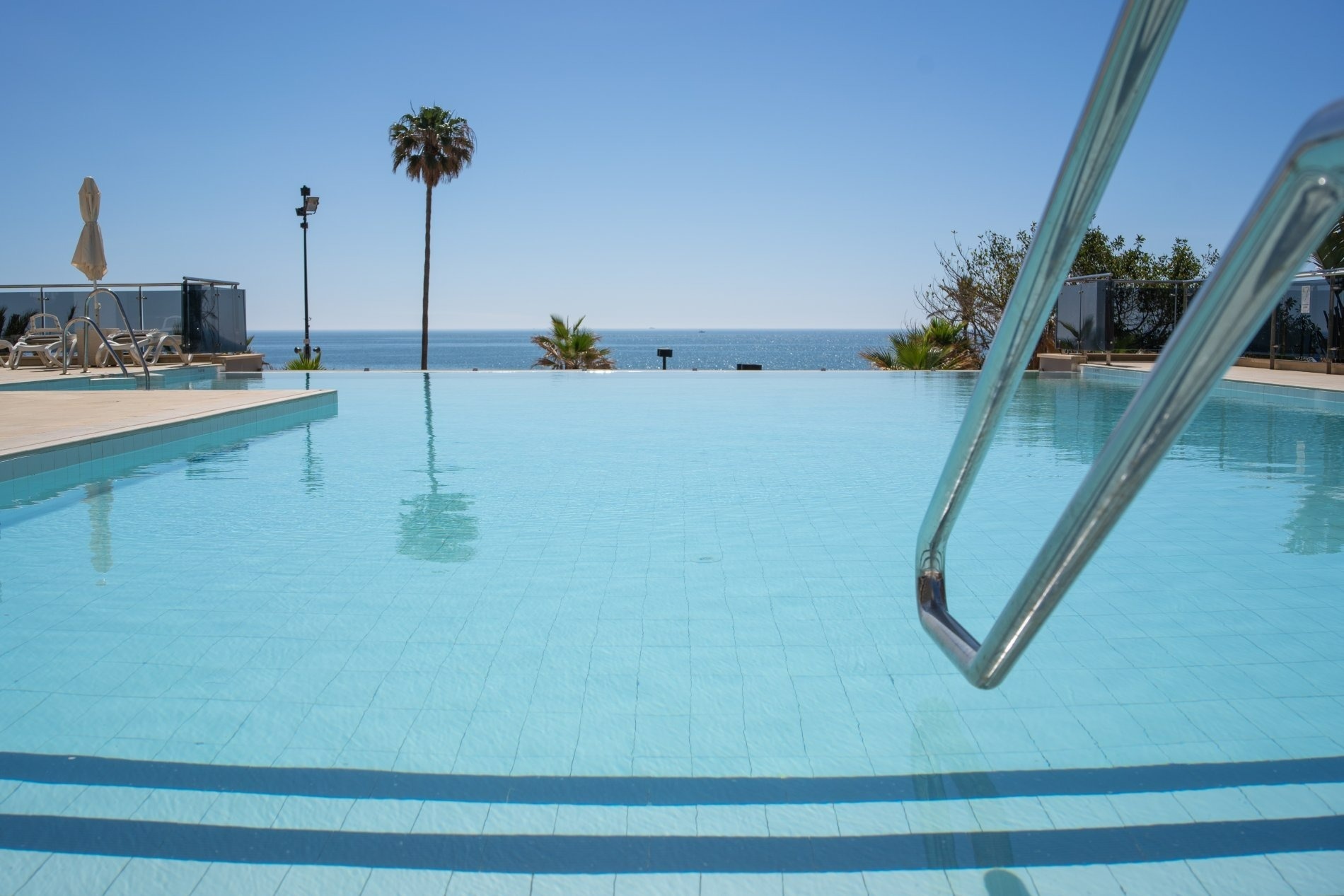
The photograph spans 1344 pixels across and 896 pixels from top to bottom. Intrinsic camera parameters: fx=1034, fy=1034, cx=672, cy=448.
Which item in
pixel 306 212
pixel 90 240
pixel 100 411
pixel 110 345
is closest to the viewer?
pixel 100 411

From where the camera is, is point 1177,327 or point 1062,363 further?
point 1062,363

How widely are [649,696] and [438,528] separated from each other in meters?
2.79

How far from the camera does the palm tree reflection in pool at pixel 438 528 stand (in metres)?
5.16

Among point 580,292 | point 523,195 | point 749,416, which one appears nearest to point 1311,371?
point 749,416

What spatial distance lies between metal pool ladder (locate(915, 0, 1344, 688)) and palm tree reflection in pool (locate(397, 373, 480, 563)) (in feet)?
12.8

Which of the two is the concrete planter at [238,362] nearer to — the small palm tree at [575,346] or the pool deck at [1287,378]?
the small palm tree at [575,346]

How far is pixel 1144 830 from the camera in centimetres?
237

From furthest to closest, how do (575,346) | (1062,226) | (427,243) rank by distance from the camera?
1. (427,243)
2. (575,346)
3. (1062,226)

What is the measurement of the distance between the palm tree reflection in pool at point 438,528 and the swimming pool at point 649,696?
0.04m

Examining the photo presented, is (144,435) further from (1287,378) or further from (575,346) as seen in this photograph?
(575,346)

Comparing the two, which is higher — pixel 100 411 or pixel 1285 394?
pixel 1285 394

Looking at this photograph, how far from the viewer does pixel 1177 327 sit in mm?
740

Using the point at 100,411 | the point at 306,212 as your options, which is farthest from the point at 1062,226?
the point at 306,212

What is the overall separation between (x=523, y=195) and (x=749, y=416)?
37599 millimetres
